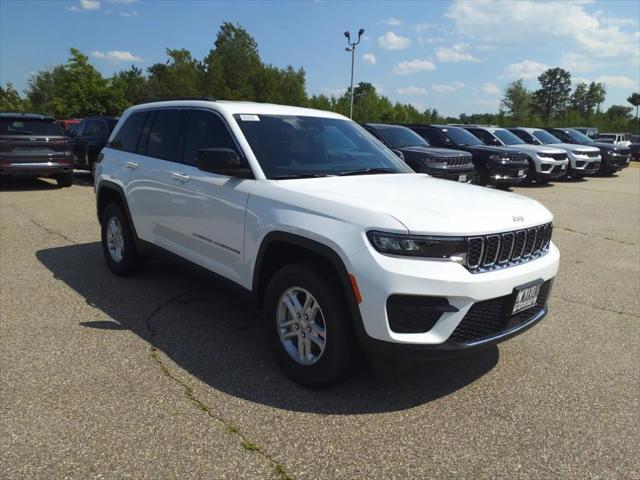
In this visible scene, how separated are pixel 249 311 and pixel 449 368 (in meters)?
1.91

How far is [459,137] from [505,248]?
1229 cm

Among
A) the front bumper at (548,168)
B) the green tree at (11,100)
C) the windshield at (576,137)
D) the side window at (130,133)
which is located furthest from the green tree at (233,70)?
the side window at (130,133)

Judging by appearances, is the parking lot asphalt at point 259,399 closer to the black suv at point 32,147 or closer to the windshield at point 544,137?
the black suv at point 32,147

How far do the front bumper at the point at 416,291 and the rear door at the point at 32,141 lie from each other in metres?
11.7

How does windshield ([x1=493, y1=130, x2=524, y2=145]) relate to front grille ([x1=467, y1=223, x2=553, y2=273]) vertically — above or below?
above

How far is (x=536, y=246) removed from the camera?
3.52 m

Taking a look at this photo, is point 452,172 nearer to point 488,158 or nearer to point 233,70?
point 488,158

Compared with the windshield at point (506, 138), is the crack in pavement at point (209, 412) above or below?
below

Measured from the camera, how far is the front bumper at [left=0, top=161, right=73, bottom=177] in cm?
1198

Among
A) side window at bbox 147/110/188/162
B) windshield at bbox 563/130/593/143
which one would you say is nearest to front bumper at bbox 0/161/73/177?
side window at bbox 147/110/188/162

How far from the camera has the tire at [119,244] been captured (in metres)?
5.52

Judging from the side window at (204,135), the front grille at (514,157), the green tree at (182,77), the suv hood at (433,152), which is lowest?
the front grille at (514,157)

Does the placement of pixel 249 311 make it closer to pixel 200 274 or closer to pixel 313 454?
pixel 200 274

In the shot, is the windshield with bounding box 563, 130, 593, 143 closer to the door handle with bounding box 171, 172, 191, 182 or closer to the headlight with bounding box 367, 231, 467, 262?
the door handle with bounding box 171, 172, 191, 182
